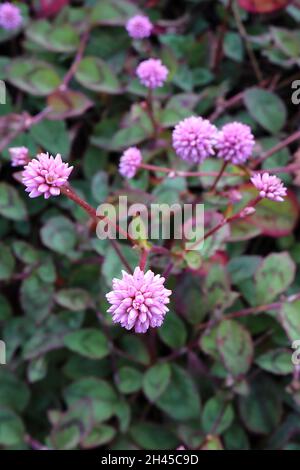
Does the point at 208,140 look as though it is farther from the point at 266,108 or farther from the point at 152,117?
the point at 266,108

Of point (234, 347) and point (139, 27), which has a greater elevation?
point (139, 27)

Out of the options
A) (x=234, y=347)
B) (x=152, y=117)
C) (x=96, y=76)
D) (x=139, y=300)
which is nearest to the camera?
(x=139, y=300)

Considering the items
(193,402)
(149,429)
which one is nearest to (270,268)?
(193,402)

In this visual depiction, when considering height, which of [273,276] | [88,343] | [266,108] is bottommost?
[88,343]

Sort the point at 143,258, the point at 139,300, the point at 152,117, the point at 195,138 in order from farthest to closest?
the point at 152,117 → the point at 195,138 → the point at 143,258 → the point at 139,300

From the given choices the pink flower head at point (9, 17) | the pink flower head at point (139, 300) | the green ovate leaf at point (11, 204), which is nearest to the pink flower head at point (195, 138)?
the pink flower head at point (139, 300)

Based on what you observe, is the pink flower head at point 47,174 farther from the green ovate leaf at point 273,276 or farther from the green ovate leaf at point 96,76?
the green ovate leaf at point 96,76

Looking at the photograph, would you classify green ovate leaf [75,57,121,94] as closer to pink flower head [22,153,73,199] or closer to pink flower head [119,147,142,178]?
pink flower head [119,147,142,178]

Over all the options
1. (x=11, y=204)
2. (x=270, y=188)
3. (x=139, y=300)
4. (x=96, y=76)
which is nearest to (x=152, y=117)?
(x=96, y=76)
